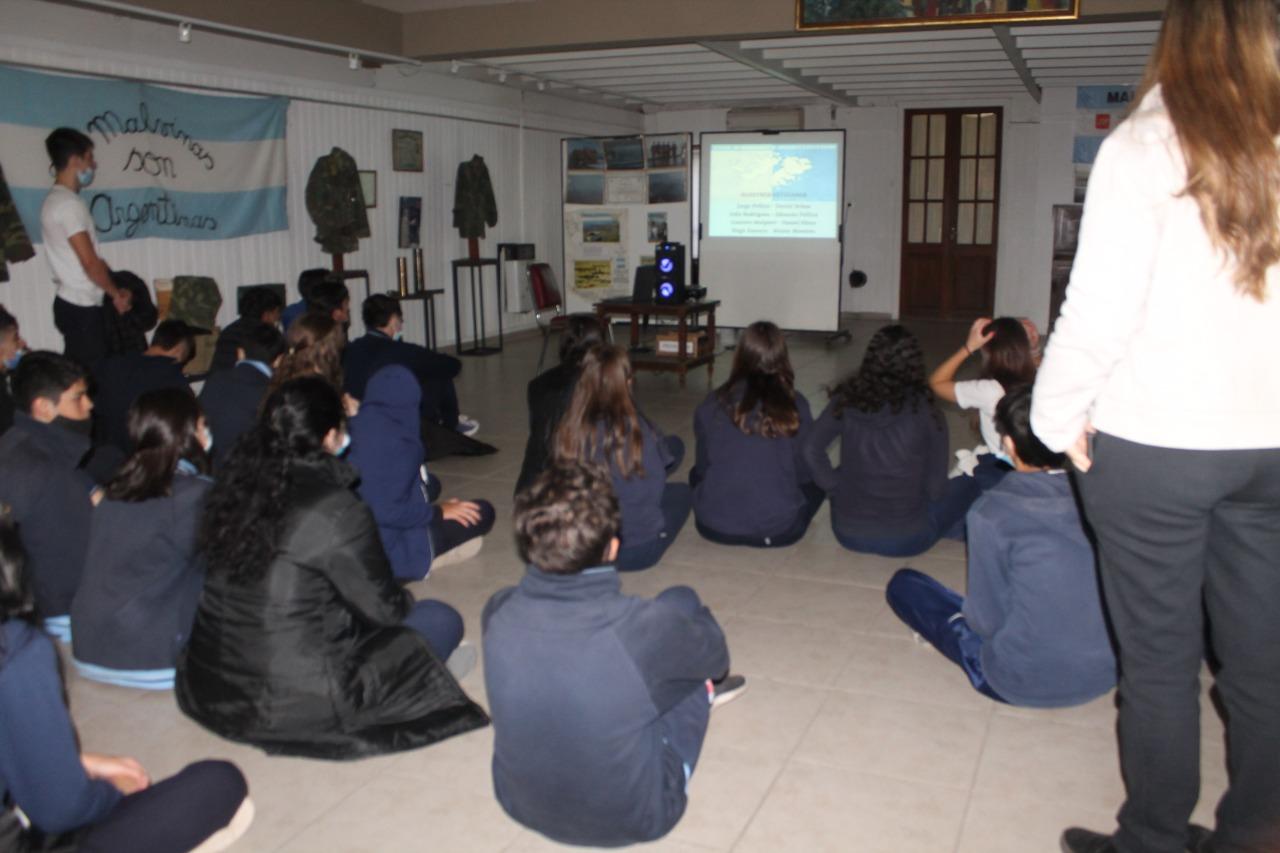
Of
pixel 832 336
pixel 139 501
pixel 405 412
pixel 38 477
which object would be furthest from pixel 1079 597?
pixel 832 336

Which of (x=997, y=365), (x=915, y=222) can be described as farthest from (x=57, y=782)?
(x=915, y=222)

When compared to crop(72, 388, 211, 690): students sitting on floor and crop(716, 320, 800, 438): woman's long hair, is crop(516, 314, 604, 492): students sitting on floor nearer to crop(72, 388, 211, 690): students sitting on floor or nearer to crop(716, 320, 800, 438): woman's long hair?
crop(716, 320, 800, 438): woman's long hair

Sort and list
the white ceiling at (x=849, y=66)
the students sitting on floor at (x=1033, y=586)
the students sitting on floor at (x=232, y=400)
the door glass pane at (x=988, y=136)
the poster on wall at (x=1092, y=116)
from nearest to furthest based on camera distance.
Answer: the students sitting on floor at (x=1033, y=586) → the students sitting on floor at (x=232, y=400) → the white ceiling at (x=849, y=66) → the poster on wall at (x=1092, y=116) → the door glass pane at (x=988, y=136)

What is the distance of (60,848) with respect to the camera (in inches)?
72.2

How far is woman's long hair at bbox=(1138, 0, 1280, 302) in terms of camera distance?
1.55m

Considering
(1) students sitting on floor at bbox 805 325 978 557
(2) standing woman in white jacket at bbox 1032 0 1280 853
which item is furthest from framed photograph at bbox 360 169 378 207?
(2) standing woman in white jacket at bbox 1032 0 1280 853

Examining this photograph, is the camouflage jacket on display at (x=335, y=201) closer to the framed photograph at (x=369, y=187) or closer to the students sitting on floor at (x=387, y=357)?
the framed photograph at (x=369, y=187)

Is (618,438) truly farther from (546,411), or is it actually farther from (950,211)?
(950,211)

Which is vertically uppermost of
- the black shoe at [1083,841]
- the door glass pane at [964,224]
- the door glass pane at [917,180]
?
the door glass pane at [917,180]

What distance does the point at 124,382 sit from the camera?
4367 millimetres

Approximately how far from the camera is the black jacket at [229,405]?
4.14 metres

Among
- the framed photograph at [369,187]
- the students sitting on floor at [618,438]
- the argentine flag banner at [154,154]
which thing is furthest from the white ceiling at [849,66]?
the students sitting on floor at [618,438]

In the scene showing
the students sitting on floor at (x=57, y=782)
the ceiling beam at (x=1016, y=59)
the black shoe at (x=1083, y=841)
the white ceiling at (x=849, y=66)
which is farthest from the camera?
the white ceiling at (x=849, y=66)

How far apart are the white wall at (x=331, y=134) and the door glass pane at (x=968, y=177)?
422 centimetres
